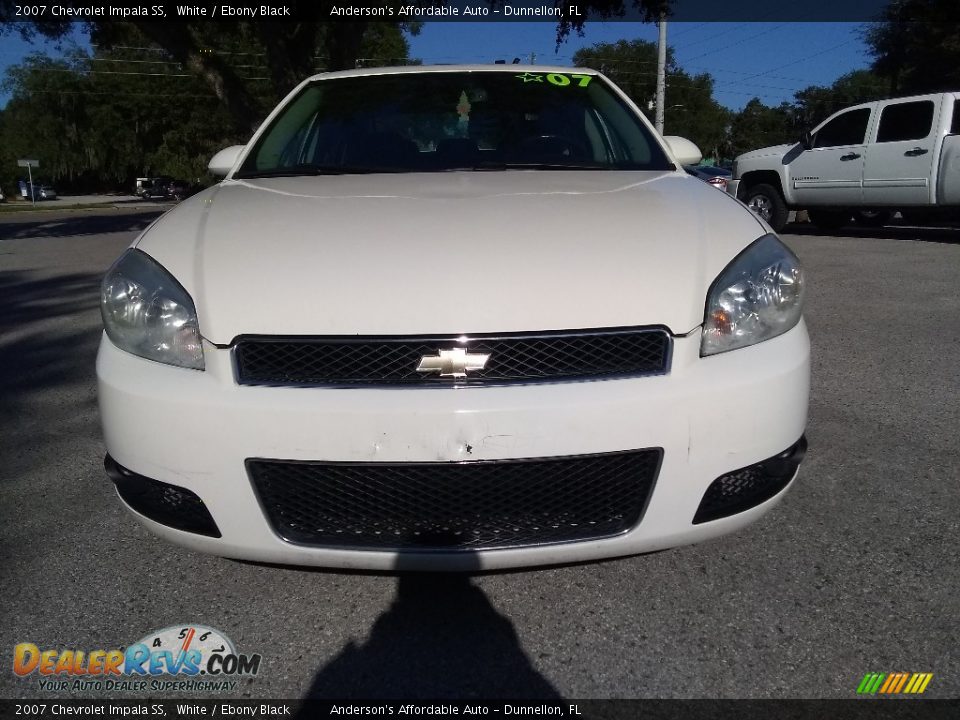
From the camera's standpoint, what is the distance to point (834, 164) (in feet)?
35.4

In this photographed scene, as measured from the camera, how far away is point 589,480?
1686 millimetres

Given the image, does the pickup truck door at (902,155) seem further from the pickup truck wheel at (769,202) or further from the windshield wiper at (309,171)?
the windshield wiper at (309,171)

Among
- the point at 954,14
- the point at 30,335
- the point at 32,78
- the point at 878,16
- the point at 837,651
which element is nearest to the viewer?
the point at 837,651

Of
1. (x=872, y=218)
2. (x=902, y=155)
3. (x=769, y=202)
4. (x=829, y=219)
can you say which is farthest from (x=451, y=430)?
(x=872, y=218)

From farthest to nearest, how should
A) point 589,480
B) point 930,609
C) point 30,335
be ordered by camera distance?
point 30,335, point 930,609, point 589,480

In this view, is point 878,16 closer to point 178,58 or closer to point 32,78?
point 178,58

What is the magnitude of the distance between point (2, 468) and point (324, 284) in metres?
2.07

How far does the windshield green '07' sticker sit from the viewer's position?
3.24 m

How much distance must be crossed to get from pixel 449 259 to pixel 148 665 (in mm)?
1250

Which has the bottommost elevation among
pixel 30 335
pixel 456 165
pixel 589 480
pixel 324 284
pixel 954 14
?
pixel 30 335

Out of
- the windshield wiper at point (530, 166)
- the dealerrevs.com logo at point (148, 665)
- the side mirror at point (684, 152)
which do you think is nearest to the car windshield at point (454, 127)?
the windshield wiper at point (530, 166)

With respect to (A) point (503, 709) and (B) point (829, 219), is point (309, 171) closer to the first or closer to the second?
(A) point (503, 709)

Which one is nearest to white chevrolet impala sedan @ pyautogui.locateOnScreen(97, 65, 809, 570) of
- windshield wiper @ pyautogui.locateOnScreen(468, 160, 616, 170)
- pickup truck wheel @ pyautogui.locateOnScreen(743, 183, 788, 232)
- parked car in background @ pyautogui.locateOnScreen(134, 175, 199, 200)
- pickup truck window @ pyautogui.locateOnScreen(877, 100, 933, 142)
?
windshield wiper @ pyautogui.locateOnScreen(468, 160, 616, 170)

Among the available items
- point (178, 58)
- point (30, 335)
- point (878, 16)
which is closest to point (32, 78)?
point (178, 58)
